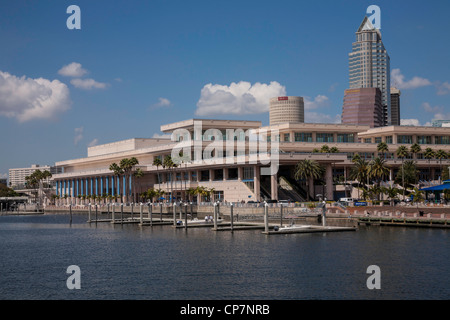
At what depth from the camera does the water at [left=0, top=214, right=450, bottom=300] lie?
5003 centimetres

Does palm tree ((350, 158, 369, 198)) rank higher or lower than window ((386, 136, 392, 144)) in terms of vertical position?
lower

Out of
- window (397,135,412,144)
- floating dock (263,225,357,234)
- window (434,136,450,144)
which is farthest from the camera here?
window (434,136,450,144)

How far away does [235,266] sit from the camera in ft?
205

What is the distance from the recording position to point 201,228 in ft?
368

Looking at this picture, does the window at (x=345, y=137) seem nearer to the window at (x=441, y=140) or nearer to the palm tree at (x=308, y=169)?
Result: the window at (x=441, y=140)

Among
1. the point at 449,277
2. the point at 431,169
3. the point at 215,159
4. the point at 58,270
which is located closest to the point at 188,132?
the point at 215,159

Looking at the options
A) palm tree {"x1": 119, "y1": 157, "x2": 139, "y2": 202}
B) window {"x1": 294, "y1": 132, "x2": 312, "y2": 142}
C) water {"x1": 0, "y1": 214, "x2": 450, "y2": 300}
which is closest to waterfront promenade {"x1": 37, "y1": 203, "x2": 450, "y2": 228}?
water {"x1": 0, "y1": 214, "x2": 450, "y2": 300}

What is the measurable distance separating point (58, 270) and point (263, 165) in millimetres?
88127

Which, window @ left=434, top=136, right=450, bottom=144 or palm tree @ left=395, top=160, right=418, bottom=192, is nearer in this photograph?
palm tree @ left=395, top=160, right=418, bottom=192

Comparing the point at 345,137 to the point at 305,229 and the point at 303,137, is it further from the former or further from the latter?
the point at 305,229

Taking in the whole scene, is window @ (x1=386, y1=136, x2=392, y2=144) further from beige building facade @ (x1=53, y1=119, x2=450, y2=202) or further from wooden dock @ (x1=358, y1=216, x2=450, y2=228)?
wooden dock @ (x1=358, y1=216, x2=450, y2=228)

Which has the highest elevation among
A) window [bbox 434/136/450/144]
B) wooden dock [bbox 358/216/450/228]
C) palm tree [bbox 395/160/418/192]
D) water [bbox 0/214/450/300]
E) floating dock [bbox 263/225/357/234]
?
window [bbox 434/136/450/144]

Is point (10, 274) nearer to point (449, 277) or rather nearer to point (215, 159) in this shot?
point (449, 277)
